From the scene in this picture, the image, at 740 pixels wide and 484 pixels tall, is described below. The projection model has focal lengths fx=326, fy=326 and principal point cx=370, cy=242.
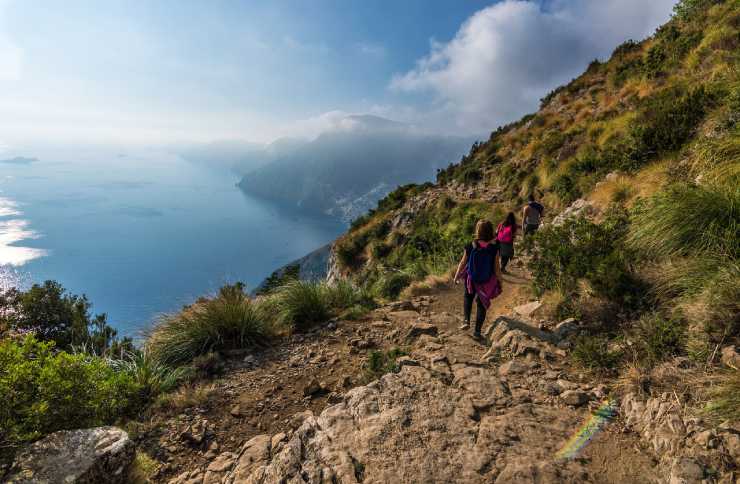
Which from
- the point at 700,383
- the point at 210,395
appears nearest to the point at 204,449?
the point at 210,395

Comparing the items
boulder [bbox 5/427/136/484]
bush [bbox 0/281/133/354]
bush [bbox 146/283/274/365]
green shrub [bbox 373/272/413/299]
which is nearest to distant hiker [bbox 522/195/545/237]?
green shrub [bbox 373/272/413/299]

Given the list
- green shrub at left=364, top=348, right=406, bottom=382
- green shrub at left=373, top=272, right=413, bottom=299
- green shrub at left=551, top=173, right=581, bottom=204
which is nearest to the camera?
green shrub at left=364, top=348, right=406, bottom=382

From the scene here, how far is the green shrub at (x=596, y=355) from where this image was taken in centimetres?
387

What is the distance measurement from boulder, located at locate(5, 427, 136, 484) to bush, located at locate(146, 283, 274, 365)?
2.84 m

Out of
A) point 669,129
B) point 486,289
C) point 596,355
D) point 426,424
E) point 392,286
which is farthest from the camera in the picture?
point 392,286

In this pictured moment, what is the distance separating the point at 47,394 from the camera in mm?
3289

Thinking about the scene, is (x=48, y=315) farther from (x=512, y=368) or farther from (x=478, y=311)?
(x=512, y=368)

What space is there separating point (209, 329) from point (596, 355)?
6256 mm

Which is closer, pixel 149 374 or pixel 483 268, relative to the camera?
pixel 149 374

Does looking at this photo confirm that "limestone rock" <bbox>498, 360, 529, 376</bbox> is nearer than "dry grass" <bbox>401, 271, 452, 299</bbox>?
Yes

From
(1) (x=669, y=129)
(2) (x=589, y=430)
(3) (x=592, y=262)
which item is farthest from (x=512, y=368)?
(1) (x=669, y=129)

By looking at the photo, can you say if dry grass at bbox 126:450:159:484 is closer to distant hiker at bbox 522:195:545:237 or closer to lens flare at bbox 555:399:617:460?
lens flare at bbox 555:399:617:460

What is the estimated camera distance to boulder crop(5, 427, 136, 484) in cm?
267

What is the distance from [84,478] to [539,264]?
6.90 meters
